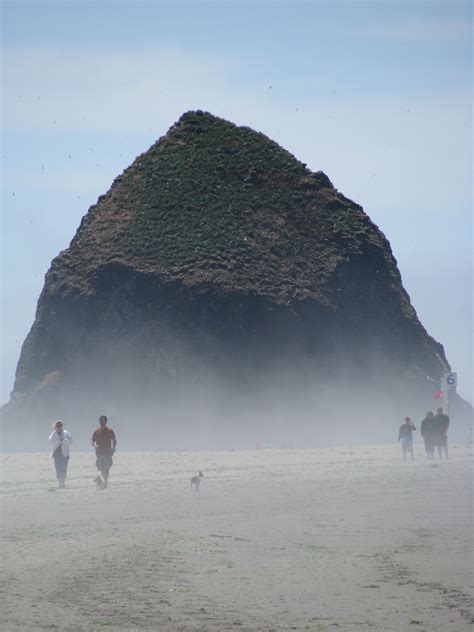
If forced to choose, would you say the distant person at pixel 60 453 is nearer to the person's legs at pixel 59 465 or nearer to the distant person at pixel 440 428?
the person's legs at pixel 59 465

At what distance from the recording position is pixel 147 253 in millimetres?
61219

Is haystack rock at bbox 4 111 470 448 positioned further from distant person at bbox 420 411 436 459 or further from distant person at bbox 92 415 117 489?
distant person at bbox 92 415 117 489

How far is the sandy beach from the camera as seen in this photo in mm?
9531

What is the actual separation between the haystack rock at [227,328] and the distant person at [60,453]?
1096 inches

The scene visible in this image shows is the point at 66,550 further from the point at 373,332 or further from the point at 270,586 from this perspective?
the point at 373,332

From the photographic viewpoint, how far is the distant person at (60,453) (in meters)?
23.2

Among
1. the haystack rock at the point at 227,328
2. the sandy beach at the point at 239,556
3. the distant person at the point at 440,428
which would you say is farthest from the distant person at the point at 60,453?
the haystack rock at the point at 227,328

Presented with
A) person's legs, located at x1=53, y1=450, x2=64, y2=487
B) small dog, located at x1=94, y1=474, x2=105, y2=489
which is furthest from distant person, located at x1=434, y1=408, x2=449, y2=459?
small dog, located at x1=94, y1=474, x2=105, y2=489

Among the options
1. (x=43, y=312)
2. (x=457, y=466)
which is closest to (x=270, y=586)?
(x=457, y=466)

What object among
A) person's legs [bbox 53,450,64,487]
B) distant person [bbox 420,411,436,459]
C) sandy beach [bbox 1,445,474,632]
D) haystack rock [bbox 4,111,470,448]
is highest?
haystack rock [bbox 4,111,470,448]

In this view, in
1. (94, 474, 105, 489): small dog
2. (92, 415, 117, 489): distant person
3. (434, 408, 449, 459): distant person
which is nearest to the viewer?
(94, 474, 105, 489): small dog

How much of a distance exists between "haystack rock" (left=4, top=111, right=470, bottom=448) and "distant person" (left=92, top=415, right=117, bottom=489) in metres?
28.3

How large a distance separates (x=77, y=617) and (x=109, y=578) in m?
1.82

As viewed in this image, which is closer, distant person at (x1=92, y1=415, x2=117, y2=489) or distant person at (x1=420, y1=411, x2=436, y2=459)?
distant person at (x1=92, y1=415, x2=117, y2=489)
